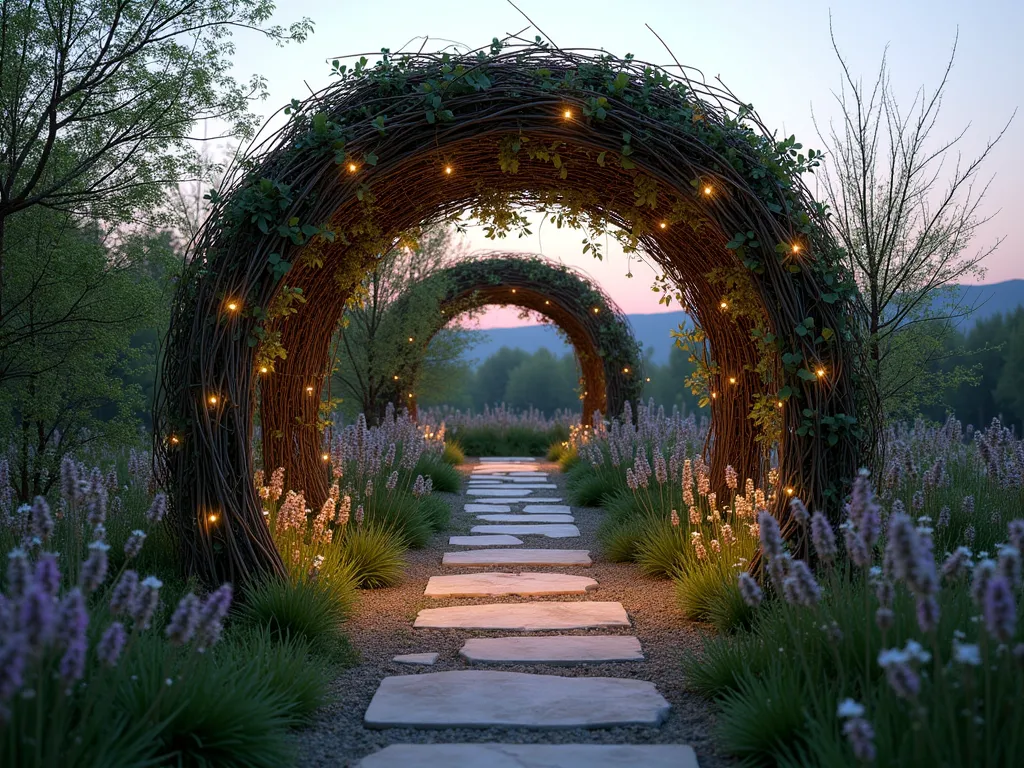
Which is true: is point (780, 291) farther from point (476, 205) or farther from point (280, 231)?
point (280, 231)

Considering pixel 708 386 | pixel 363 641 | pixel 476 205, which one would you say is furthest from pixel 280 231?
pixel 708 386

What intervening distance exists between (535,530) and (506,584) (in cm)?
193

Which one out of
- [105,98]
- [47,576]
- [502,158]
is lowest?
[47,576]

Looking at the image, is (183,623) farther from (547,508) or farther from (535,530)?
(547,508)

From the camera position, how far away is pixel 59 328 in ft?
19.1

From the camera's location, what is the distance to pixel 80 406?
622 centimetres

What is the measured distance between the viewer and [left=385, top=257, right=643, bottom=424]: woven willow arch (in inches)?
445

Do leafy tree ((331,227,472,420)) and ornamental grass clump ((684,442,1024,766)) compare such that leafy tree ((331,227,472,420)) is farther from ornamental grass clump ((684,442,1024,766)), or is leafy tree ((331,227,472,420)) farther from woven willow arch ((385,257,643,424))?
ornamental grass clump ((684,442,1024,766))

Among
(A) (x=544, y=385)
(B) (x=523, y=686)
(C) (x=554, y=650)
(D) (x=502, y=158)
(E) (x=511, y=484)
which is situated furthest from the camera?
(A) (x=544, y=385)

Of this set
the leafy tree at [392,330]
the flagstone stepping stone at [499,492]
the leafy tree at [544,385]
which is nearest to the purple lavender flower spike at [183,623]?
the flagstone stepping stone at [499,492]

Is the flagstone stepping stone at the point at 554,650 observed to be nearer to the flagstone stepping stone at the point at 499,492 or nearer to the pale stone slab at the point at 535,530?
the pale stone slab at the point at 535,530

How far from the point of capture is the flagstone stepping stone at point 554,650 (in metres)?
3.20

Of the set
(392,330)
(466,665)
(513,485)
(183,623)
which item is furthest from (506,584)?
(392,330)

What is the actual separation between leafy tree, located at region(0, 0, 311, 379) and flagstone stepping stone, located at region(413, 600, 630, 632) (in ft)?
10.5
